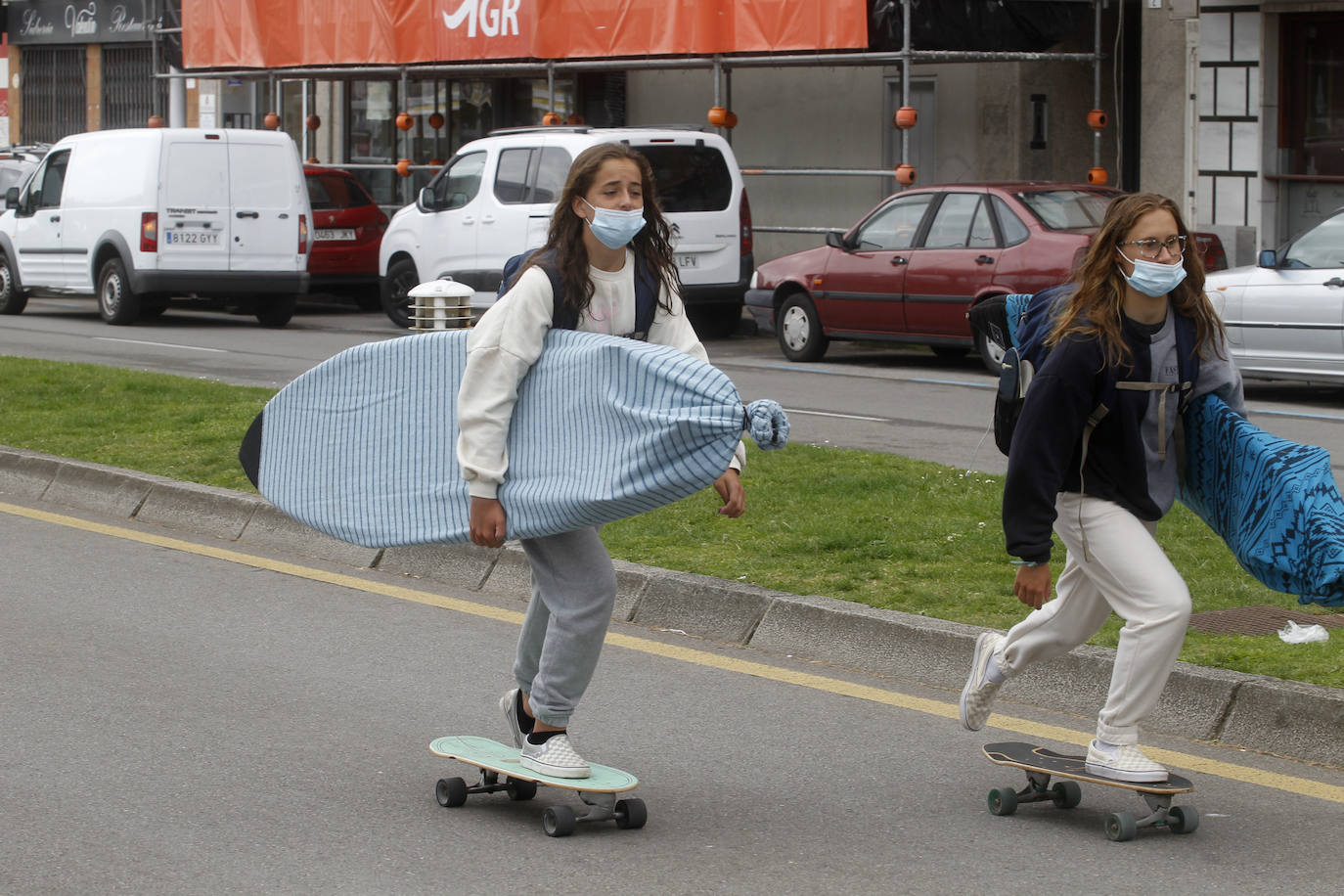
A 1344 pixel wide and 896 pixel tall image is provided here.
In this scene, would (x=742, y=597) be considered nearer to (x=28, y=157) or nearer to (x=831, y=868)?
(x=831, y=868)

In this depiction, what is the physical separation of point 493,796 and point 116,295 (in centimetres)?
1678

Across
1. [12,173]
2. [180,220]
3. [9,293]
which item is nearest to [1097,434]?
[180,220]

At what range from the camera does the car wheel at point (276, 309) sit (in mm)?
21125

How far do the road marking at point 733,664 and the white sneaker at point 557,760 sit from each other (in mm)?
1469

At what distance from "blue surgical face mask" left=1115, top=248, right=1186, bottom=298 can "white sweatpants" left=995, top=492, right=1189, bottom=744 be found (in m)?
0.51

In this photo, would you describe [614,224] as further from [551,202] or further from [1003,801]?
[551,202]

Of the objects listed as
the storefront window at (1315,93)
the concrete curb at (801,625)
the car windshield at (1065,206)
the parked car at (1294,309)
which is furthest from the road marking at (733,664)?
the storefront window at (1315,93)

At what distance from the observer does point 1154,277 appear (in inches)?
176

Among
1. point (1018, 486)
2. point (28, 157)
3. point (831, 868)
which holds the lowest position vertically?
point (831, 868)

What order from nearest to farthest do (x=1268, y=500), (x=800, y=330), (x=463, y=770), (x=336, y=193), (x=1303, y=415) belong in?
(x=1268, y=500) → (x=463, y=770) → (x=1303, y=415) → (x=800, y=330) → (x=336, y=193)

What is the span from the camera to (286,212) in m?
20.4

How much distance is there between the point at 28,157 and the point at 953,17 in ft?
47.1

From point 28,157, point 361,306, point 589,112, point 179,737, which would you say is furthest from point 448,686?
point 28,157

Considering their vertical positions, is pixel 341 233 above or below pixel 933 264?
above
